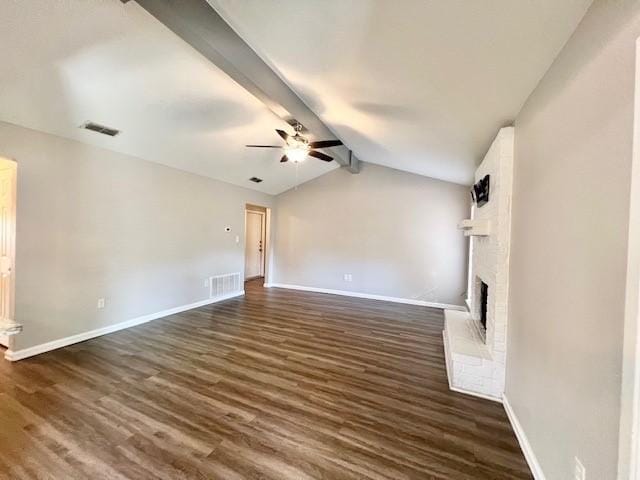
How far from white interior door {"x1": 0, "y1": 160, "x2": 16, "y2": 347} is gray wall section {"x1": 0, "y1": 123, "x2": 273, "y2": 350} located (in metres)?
0.08

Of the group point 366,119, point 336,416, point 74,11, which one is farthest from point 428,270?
point 74,11

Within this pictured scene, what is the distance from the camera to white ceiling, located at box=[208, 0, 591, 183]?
1373mm

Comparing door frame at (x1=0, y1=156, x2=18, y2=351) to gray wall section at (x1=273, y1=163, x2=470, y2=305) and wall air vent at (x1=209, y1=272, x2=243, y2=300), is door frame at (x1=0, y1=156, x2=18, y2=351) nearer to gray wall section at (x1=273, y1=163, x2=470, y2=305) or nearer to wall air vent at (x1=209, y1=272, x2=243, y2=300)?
wall air vent at (x1=209, y1=272, x2=243, y2=300)

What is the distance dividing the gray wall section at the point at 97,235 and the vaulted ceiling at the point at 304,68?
340 millimetres

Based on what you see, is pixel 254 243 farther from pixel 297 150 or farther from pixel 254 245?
pixel 297 150

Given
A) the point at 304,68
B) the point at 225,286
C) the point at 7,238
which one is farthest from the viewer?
the point at 225,286

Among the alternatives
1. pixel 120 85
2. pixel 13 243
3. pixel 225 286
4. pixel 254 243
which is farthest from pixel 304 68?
pixel 254 243

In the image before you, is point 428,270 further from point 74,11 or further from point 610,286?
point 74,11

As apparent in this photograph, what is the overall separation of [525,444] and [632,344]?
1.45 metres

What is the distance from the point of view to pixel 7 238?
9.77ft

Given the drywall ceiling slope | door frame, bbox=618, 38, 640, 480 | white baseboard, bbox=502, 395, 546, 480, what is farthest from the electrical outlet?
the drywall ceiling slope

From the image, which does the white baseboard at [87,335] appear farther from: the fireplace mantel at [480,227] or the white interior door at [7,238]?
the fireplace mantel at [480,227]

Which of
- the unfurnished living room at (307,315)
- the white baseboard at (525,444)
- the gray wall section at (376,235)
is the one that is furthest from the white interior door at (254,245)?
the white baseboard at (525,444)

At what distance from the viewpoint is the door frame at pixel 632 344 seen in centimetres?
Result: 88
